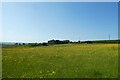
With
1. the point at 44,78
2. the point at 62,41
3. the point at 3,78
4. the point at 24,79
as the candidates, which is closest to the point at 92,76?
the point at 44,78

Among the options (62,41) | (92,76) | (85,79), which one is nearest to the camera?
(85,79)

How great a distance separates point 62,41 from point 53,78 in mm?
149811

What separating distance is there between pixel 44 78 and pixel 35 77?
2.74ft

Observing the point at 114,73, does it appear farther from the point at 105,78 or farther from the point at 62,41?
the point at 62,41

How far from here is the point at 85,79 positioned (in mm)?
19016

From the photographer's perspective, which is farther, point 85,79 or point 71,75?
point 71,75

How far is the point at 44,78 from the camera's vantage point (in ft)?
63.9

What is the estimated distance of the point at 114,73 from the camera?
2134 cm

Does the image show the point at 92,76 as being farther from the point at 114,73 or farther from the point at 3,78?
the point at 3,78

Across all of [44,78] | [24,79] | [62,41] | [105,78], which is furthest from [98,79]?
[62,41]

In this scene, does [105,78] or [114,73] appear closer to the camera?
[105,78]

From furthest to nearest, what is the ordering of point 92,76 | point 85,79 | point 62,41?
point 62,41, point 92,76, point 85,79

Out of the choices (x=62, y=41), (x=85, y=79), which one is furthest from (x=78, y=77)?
(x=62, y=41)

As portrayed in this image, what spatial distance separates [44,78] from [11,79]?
2.63m
